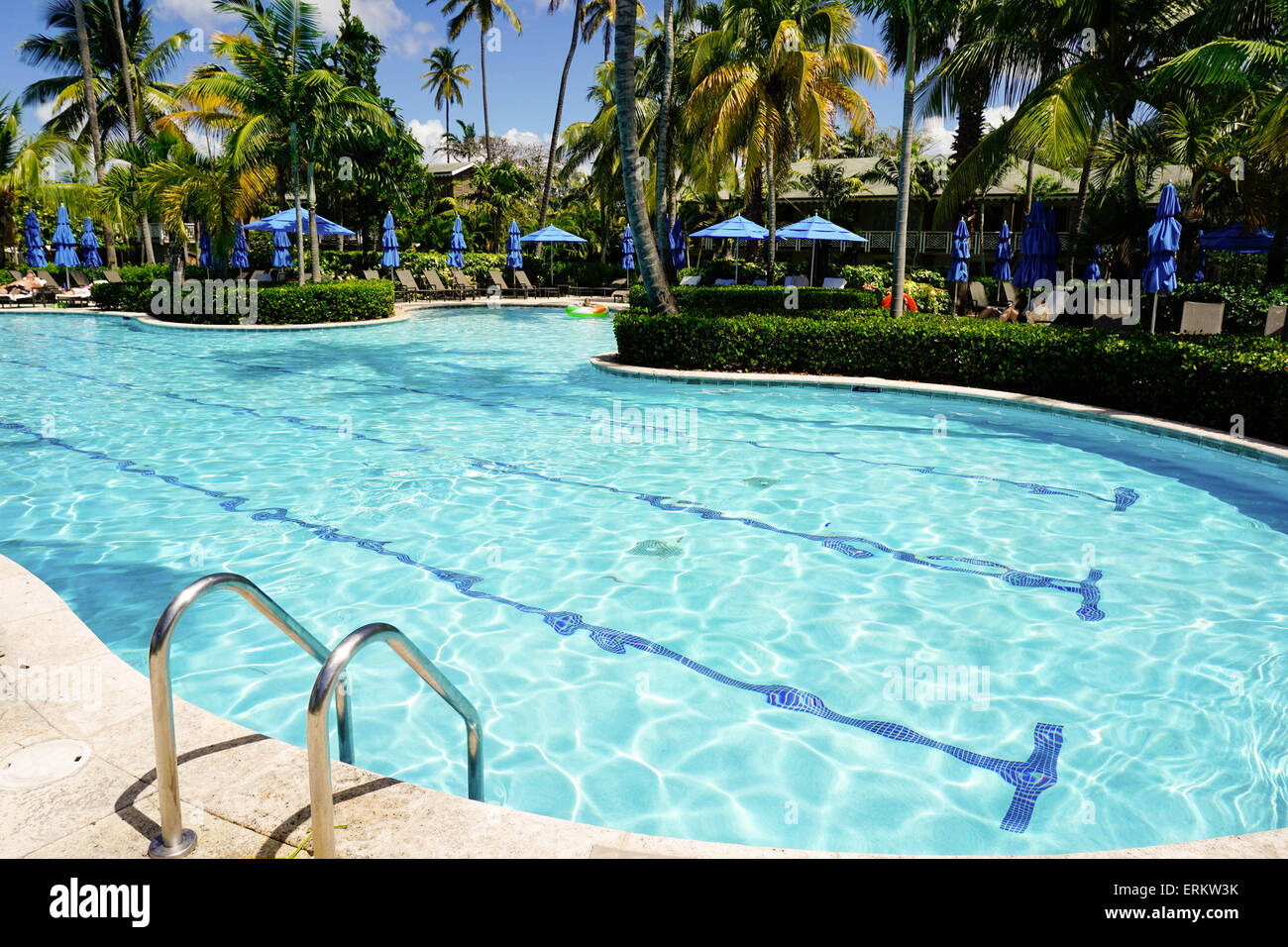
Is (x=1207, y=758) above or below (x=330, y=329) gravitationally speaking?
below

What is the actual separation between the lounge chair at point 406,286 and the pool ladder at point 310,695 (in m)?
32.6

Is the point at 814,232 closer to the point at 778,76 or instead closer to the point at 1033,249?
the point at 778,76

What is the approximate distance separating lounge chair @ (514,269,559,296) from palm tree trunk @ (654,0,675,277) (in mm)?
11483

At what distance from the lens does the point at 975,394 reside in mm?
13695

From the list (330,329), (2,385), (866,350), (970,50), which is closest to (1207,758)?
(866,350)

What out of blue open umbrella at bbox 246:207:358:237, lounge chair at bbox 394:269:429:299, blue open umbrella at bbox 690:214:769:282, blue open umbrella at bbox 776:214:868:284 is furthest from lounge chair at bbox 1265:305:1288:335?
lounge chair at bbox 394:269:429:299

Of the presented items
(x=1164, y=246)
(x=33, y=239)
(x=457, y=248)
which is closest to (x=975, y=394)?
(x=1164, y=246)

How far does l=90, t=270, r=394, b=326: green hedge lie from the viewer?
77.4ft

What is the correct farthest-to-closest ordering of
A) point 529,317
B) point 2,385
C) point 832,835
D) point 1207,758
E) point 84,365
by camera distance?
point 529,317 → point 84,365 → point 2,385 → point 1207,758 → point 832,835

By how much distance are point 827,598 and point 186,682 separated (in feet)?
14.0

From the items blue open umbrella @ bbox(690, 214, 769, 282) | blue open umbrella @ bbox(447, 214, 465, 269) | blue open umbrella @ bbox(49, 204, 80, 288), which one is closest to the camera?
blue open umbrella @ bbox(690, 214, 769, 282)

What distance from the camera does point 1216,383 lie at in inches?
428

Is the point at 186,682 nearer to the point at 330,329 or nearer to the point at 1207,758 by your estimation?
the point at 1207,758

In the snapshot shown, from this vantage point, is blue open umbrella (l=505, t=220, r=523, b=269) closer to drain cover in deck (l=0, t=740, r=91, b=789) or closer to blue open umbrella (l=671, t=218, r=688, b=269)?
blue open umbrella (l=671, t=218, r=688, b=269)
